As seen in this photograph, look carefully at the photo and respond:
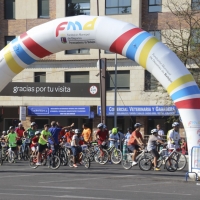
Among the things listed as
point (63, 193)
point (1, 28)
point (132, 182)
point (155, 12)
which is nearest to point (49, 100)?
point (1, 28)

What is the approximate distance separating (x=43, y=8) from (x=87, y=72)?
5574 mm

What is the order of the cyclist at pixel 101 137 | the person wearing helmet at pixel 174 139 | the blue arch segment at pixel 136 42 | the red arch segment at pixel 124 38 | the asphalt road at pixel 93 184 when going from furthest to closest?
the cyclist at pixel 101 137 < the person wearing helmet at pixel 174 139 < the red arch segment at pixel 124 38 < the blue arch segment at pixel 136 42 < the asphalt road at pixel 93 184

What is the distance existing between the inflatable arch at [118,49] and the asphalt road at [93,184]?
6.81 feet

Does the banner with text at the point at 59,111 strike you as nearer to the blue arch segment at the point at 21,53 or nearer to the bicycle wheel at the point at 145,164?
the bicycle wheel at the point at 145,164

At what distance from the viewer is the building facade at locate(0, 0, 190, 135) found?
45094 millimetres

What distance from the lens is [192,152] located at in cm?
1956

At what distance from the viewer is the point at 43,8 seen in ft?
157

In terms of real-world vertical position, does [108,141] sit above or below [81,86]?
below

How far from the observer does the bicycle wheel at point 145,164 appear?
24188mm

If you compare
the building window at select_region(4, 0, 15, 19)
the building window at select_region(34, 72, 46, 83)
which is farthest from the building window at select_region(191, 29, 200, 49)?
the building window at select_region(4, 0, 15, 19)

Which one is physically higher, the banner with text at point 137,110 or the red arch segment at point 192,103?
the banner with text at point 137,110

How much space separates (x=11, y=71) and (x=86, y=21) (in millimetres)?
3239

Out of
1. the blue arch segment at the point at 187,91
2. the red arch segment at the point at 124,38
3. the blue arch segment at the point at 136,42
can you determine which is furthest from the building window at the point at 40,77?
the blue arch segment at the point at 187,91

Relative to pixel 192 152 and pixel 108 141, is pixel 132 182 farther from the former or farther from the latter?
pixel 108 141
